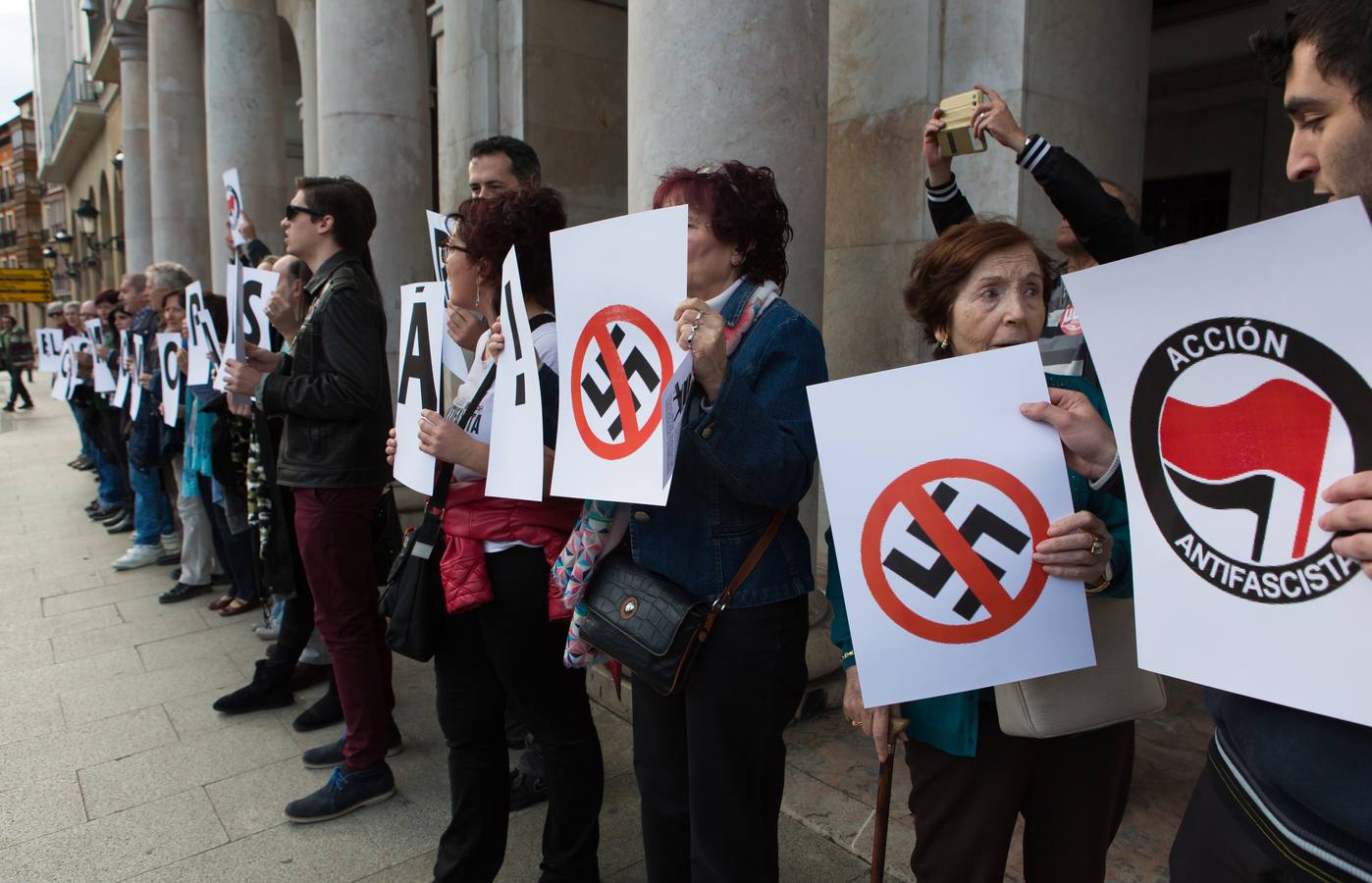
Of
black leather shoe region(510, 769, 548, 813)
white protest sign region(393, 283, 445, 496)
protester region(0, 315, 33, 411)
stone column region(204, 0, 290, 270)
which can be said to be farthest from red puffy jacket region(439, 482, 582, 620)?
protester region(0, 315, 33, 411)

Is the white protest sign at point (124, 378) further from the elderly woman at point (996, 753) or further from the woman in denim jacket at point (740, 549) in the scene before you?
the elderly woman at point (996, 753)

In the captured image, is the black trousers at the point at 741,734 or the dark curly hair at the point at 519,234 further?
the dark curly hair at the point at 519,234

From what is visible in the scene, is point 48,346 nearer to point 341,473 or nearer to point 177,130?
point 177,130

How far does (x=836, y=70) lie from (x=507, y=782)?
3591 mm

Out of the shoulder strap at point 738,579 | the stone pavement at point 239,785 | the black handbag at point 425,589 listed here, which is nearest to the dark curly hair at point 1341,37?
the shoulder strap at point 738,579

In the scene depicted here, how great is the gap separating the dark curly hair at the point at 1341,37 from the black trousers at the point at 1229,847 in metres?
0.92

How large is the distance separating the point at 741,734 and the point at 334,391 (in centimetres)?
214

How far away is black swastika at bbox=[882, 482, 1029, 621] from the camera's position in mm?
1589

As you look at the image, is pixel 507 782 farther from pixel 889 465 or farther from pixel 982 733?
pixel 889 465

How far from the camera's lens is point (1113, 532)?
5.51ft

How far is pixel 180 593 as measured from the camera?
20.2 feet

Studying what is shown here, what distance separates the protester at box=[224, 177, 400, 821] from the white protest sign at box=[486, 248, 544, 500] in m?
1.28

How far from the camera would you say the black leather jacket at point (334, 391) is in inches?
131

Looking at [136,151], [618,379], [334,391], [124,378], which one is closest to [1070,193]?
[618,379]
